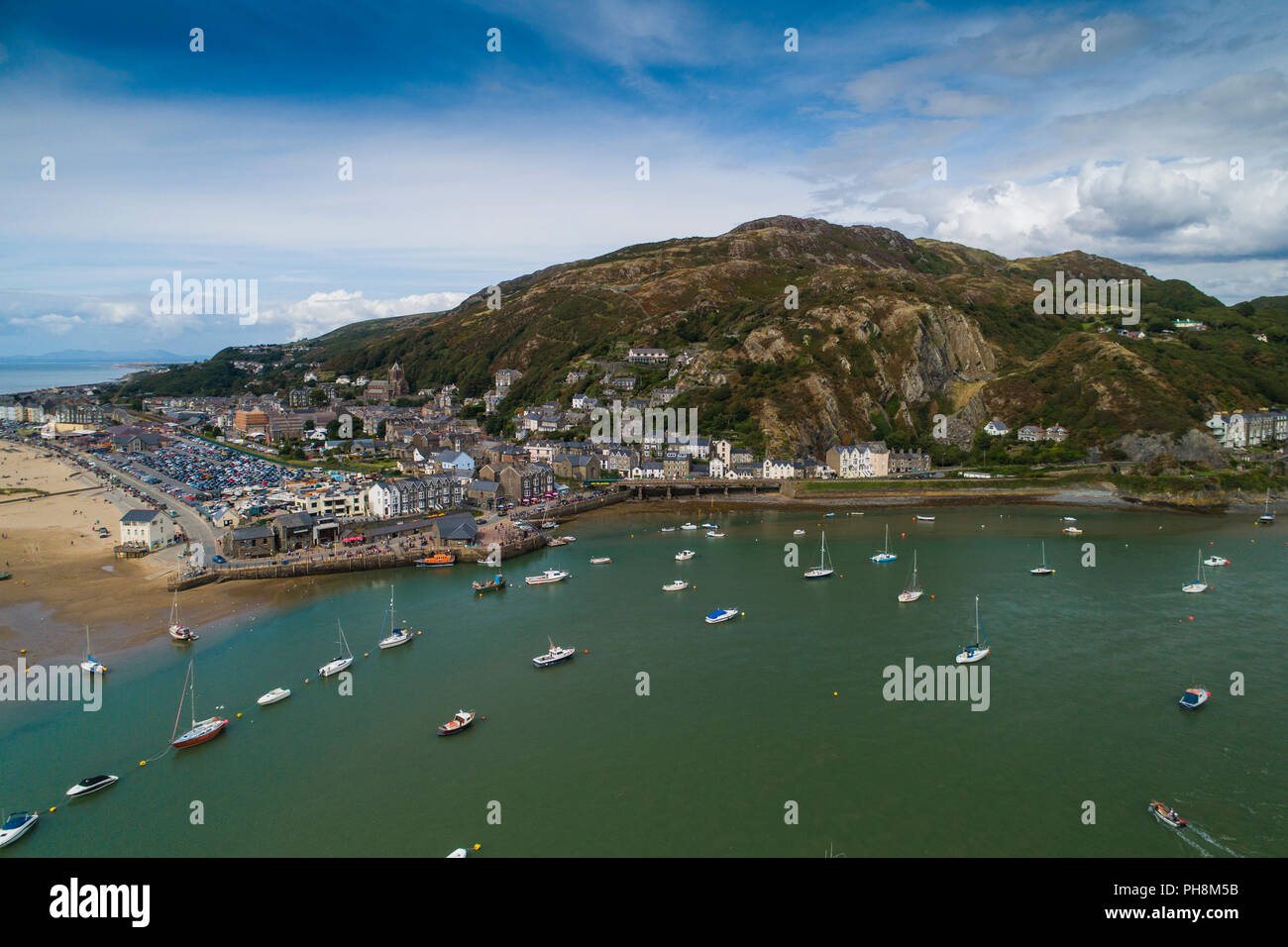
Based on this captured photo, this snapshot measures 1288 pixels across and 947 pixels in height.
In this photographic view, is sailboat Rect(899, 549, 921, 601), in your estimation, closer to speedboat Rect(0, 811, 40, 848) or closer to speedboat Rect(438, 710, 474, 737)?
speedboat Rect(438, 710, 474, 737)

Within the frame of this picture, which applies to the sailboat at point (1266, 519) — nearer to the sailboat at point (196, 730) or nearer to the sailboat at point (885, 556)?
the sailboat at point (885, 556)

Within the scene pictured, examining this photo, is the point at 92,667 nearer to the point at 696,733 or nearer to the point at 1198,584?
the point at 696,733

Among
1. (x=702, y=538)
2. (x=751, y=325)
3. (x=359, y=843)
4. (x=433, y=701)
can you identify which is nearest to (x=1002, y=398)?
(x=751, y=325)

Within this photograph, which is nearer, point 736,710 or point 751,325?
point 736,710

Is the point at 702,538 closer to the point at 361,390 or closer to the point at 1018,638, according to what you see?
the point at 1018,638

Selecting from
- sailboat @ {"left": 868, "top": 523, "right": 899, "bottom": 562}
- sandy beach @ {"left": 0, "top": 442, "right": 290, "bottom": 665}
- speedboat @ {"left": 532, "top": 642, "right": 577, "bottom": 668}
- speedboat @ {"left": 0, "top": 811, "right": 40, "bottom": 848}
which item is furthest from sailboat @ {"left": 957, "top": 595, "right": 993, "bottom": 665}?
sandy beach @ {"left": 0, "top": 442, "right": 290, "bottom": 665}

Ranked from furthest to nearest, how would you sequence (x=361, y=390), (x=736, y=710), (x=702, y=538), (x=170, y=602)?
1. (x=361, y=390)
2. (x=702, y=538)
3. (x=170, y=602)
4. (x=736, y=710)
